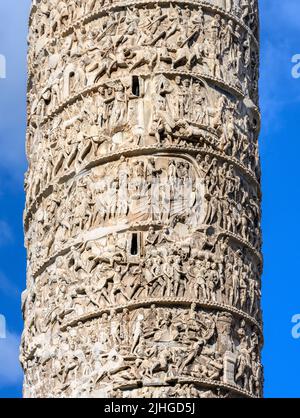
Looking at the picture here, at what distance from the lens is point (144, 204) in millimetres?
15859

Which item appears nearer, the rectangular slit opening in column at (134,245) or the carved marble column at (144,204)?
the carved marble column at (144,204)

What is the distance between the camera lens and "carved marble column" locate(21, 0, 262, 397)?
1548 cm

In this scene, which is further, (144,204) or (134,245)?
(144,204)

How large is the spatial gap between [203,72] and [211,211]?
1.18 m

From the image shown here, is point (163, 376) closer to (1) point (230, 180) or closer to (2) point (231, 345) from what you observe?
(2) point (231, 345)

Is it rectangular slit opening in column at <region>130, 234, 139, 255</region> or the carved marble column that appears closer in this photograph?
the carved marble column

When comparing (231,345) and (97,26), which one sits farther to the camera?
(97,26)

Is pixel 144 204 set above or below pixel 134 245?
above

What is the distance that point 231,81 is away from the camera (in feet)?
54.5

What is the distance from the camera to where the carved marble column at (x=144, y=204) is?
15477 mm

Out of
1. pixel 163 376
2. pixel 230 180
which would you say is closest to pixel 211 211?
pixel 230 180
